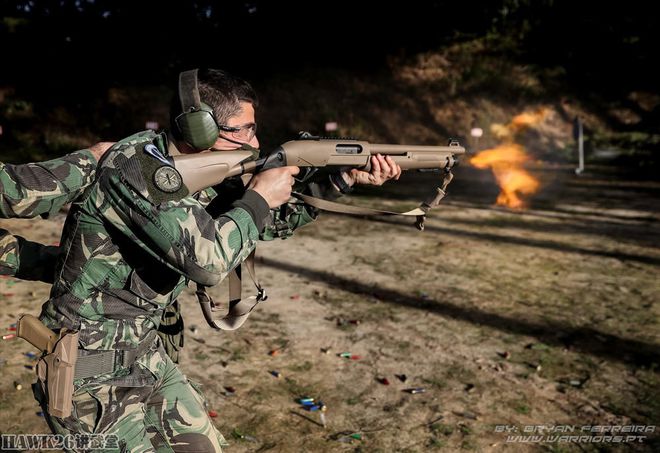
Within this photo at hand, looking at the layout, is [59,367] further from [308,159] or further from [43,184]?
[308,159]

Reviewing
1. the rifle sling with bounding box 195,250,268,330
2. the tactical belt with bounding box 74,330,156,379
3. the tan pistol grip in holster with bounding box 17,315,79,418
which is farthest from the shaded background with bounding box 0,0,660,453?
the tan pistol grip in holster with bounding box 17,315,79,418

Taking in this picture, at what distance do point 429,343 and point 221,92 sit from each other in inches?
155

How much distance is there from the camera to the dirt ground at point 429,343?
4.39 metres

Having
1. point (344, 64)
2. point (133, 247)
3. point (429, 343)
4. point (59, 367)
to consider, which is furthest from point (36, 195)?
point (344, 64)

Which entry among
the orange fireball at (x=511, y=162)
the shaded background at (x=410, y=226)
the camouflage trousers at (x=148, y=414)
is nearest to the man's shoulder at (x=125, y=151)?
the camouflage trousers at (x=148, y=414)

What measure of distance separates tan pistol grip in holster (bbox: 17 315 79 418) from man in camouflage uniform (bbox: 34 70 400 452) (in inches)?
3.5

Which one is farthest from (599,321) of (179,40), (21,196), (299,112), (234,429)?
(179,40)

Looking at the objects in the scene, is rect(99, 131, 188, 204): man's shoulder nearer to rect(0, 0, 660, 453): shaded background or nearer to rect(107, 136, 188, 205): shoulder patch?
rect(107, 136, 188, 205): shoulder patch

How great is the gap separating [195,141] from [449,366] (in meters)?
3.73

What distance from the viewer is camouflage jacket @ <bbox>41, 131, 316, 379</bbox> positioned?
227cm

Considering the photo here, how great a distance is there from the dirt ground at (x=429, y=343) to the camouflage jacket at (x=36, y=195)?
6.52 feet

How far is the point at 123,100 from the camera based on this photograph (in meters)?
22.5

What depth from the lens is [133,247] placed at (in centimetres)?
248

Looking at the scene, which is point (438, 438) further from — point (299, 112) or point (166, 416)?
point (299, 112)
